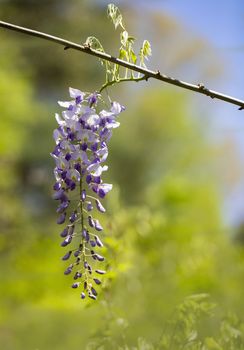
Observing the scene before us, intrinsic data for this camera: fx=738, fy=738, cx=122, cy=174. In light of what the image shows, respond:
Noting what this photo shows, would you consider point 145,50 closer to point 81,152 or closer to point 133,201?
point 81,152

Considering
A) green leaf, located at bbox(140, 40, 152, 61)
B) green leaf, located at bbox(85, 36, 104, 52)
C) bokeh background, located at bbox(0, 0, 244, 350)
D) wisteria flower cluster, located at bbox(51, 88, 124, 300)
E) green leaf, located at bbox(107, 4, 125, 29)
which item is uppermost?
bokeh background, located at bbox(0, 0, 244, 350)

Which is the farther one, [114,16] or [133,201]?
[133,201]

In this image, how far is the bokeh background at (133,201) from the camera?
70.5 inches

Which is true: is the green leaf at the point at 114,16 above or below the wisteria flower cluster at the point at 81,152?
above

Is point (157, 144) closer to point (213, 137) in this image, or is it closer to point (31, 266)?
point (213, 137)

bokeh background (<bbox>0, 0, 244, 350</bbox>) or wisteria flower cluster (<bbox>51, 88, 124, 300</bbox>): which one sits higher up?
bokeh background (<bbox>0, 0, 244, 350</bbox>)

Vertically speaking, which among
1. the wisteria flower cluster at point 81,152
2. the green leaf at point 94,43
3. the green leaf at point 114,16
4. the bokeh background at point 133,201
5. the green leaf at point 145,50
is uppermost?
the bokeh background at point 133,201

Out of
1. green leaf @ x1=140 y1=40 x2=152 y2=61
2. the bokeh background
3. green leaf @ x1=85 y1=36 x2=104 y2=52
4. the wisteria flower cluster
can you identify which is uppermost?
the bokeh background

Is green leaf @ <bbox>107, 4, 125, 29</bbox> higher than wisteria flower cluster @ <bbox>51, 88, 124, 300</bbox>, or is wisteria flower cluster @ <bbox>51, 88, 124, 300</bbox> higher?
green leaf @ <bbox>107, 4, 125, 29</bbox>

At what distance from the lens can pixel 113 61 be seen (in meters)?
1.04

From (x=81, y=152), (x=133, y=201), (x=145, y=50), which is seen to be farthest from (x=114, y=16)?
(x=133, y=201)

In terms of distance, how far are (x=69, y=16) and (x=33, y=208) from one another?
3.83m

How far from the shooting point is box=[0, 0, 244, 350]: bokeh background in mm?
1790

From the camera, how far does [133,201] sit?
50.1 ft
